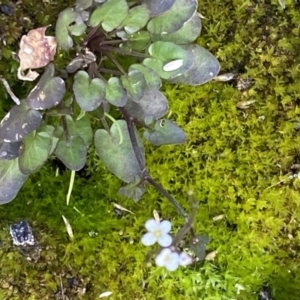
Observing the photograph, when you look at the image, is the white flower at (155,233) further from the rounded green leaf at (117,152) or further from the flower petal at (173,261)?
the rounded green leaf at (117,152)

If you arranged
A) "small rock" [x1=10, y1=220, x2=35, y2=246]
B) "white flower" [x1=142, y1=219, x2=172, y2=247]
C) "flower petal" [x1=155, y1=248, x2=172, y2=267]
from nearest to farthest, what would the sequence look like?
"flower petal" [x1=155, y1=248, x2=172, y2=267], "white flower" [x1=142, y1=219, x2=172, y2=247], "small rock" [x1=10, y1=220, x2=35, y2=246]

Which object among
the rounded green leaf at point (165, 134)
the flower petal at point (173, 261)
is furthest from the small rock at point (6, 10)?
the flower petal at point (173, 261)

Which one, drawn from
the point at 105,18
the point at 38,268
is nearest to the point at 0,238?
the point at 38,268

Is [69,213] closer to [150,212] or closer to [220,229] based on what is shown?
[150,212]

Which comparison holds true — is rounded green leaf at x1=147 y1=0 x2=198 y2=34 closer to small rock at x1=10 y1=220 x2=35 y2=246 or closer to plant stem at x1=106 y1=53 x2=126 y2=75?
plant stem at x1=106 y1=53 x2=126 y2=75

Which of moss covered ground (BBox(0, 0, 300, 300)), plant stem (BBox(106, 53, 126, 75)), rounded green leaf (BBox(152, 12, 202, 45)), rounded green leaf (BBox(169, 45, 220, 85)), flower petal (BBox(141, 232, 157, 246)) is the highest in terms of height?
rounded green leaf (BBox(152, 12, 202, 45))

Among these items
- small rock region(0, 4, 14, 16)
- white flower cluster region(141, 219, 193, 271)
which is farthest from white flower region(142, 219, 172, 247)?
small rock region(0, 4, 14, 16)
